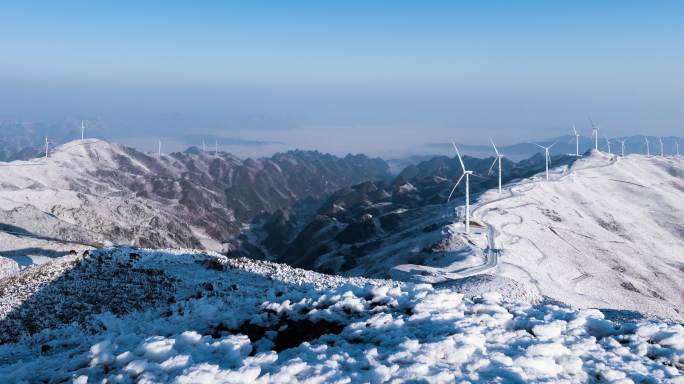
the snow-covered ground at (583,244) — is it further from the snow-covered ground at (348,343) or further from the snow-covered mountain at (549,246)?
the snow-covered ground at (348,343)

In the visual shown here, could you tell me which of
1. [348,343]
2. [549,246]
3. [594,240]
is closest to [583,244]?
[594,240]

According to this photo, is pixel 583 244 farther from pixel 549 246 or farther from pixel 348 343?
pixel 348 343

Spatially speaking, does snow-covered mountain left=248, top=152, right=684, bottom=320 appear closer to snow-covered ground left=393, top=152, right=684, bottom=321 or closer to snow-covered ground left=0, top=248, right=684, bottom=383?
snow-covered ground left=393, top=152, right=684, bottom=321

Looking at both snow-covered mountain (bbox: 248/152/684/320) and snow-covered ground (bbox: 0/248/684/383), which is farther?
snow-covered mountain (bbox: 248/152/684/320)

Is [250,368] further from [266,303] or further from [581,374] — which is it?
[581,374]

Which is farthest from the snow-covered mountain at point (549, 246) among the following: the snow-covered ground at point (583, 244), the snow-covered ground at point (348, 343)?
the snow-covered ground at point (348, 343)

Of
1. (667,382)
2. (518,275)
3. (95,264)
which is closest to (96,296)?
(95,264)

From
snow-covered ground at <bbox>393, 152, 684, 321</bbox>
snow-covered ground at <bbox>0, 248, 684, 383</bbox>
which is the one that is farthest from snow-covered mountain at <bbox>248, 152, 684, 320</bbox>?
snow-covered ground at <bbox>0, 248, 684, 383</bbox>

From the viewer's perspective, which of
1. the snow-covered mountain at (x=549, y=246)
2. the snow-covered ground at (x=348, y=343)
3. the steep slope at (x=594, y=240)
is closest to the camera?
the snow-covered ground at (x=348, y=343)
